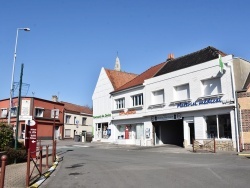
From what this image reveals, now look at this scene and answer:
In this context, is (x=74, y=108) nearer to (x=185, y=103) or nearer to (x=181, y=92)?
(x=181, y=92)

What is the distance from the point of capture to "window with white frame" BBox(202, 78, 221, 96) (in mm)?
21766

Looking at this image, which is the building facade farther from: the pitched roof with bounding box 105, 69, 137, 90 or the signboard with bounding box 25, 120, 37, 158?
the signboard with bounding box 25, 120, 37, 158

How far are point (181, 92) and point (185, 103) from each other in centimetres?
141

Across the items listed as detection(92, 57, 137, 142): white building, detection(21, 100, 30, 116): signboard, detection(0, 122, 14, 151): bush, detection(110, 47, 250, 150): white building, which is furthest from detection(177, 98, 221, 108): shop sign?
detection(21, 100, 30, 116): signboard

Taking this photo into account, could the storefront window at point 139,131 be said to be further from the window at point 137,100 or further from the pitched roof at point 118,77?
the pitched roof at point 118,77

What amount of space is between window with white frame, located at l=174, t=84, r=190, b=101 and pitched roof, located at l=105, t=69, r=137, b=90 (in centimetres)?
1151

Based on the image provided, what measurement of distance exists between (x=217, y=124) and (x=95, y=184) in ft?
49.6

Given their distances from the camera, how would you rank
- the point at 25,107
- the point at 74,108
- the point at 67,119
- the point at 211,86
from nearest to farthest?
the point at 211,86, the point at 25,107, the point at 67,119, the point at 74,108

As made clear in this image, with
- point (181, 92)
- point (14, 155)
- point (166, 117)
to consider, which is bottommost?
point (14, 155)

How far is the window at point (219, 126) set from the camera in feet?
68.7

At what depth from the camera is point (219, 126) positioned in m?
21.4

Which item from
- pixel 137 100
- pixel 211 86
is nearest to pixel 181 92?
pixel 211 86

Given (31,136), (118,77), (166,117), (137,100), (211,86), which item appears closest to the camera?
(31,136)

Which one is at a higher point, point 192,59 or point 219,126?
point 192,59
